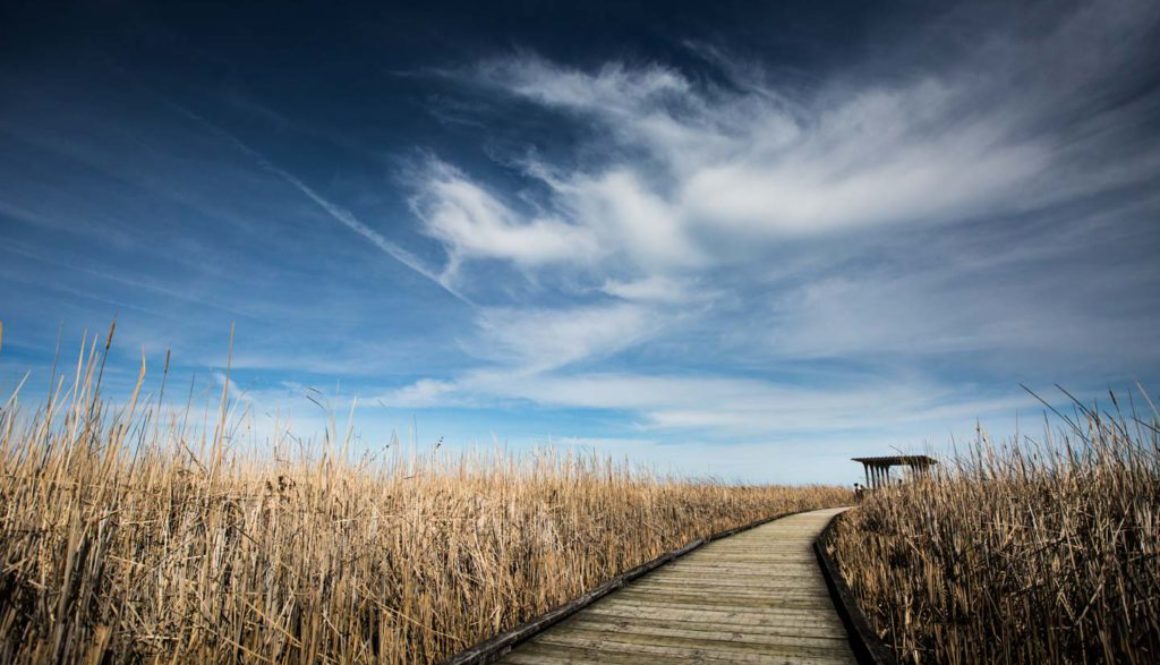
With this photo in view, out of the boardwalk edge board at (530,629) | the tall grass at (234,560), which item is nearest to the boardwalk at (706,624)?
the boardwalk edge board at (530,629)

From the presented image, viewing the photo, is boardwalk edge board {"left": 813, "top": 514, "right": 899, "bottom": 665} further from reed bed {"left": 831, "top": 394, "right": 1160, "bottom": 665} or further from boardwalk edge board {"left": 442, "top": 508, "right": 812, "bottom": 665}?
boardwalk edge board {"left": 442, "top": 508, "right": 812, "bottom": 665}

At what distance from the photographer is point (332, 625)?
344 cm

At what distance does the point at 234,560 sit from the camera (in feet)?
11.4

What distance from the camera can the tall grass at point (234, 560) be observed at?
8.41 ft

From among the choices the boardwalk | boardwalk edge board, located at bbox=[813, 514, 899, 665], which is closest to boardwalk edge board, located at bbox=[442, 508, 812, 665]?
the boardwalk

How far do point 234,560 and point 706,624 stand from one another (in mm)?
3516

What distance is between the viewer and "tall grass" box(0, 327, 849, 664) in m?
2.56

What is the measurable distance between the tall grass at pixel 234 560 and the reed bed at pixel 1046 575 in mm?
3527

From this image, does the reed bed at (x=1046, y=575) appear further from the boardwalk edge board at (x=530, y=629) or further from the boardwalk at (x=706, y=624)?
the boardwalk edge board at (x=530, y=629)

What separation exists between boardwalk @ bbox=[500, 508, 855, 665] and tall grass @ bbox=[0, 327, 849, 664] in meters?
1.03

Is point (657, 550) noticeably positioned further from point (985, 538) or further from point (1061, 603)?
point (1061, 603)

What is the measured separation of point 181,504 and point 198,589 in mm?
1615

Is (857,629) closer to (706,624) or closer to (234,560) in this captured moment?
(706,624)

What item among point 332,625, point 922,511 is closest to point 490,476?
point 332,625
